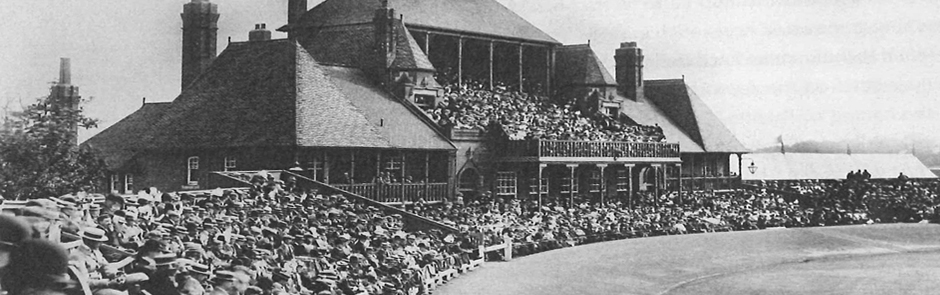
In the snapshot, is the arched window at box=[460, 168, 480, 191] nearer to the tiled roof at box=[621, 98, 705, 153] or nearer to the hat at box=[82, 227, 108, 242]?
the tiled roof at box=[621, 98, 705, 153]

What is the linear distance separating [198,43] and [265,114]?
889 centimetres

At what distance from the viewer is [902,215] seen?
154 feet

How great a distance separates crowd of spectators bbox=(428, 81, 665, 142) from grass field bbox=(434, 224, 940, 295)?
8.12 metres

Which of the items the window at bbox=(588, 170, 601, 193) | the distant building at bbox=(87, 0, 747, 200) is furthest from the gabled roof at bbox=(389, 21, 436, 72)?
the window at bbox=(588, 170, 601, 193)

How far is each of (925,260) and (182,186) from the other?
25.9m

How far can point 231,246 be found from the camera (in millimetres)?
15477

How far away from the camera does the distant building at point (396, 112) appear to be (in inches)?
1345

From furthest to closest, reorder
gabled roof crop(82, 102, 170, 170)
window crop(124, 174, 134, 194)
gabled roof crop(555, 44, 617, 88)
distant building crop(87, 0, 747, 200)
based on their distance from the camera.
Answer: gabled roof crop(555, 44, 617, 88) < window crop(124, 174, 134, 194) < gabled roof crop(82, 102, 170, 170) < distant building crop(87, 0, 747, 200)

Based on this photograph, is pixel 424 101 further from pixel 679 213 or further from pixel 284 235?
pixel 284 235

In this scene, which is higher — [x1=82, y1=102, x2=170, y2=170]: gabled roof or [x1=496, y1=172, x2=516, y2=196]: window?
[x1=82, y1=102, x2=170, y2=170]: gabled roof

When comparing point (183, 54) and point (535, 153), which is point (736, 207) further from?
point (183, 54)

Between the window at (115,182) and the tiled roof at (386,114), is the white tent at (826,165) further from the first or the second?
the window at (115,182)

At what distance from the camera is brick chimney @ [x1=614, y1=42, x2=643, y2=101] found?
5609 cm

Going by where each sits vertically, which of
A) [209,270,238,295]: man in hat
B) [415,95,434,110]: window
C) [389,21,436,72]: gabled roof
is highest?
[389,21,436,72]: gabled roof
